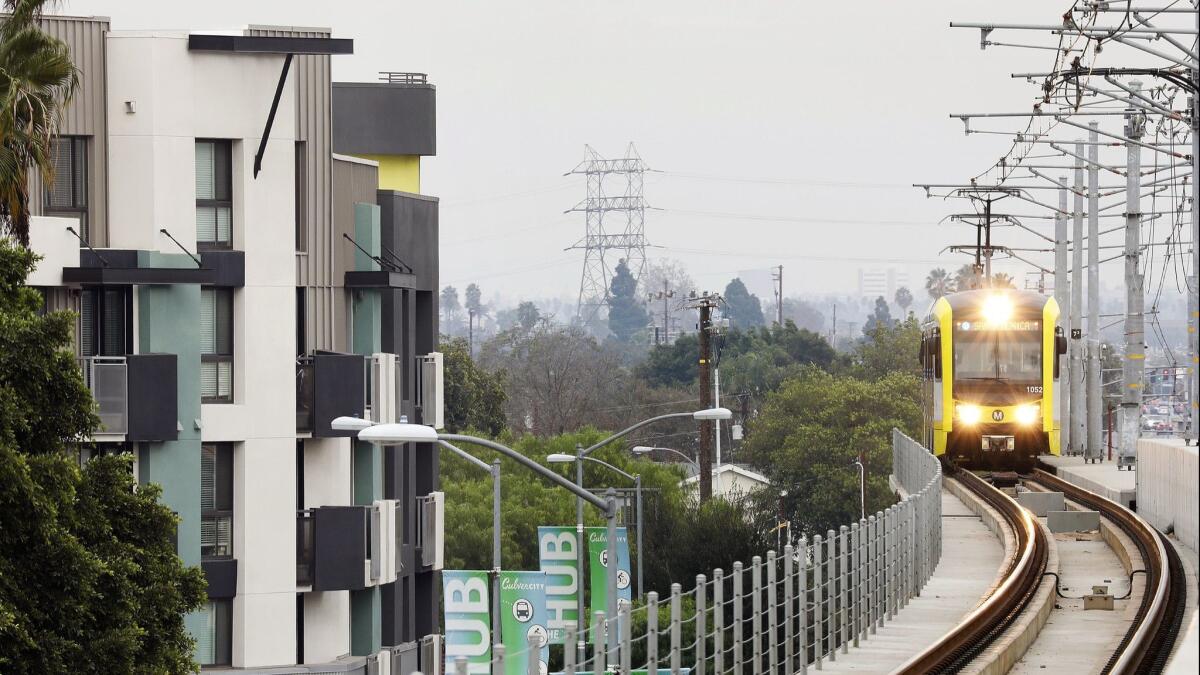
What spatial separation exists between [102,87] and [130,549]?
1212cm

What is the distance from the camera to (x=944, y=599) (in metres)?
29.4

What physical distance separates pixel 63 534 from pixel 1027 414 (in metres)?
25.9

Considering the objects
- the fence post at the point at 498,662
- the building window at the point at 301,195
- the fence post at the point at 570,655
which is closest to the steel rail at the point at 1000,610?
the fence post at the point at 570,655

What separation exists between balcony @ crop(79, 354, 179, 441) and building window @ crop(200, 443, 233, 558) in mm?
1559

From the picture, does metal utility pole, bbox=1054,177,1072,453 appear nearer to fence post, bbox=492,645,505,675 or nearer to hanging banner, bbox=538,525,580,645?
hanging banner, bbox=538,525,580,645

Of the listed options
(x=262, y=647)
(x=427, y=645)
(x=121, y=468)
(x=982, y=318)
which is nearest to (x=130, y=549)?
(x=121, y=468)

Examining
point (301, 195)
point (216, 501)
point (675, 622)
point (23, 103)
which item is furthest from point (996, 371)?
point (675, 622)

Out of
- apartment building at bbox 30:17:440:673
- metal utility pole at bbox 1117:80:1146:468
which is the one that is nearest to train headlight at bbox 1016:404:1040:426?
metal utility pole at bbox 1117:80:1146:468

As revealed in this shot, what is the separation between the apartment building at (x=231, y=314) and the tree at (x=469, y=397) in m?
69.7

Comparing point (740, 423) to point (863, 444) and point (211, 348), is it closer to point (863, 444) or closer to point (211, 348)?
point (863, 444)

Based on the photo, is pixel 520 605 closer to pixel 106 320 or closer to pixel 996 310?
pixel 106 320

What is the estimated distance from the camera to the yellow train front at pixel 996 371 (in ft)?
144

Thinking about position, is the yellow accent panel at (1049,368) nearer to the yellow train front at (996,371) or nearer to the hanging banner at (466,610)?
the yellow train front at (996,371)

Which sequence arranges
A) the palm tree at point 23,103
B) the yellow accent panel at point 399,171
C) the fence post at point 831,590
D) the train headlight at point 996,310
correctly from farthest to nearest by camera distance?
the yellow accent panel at point 399,171
the train headlight at point 996,310
the palm tree at point 23,103
the fence post at point 831,590
